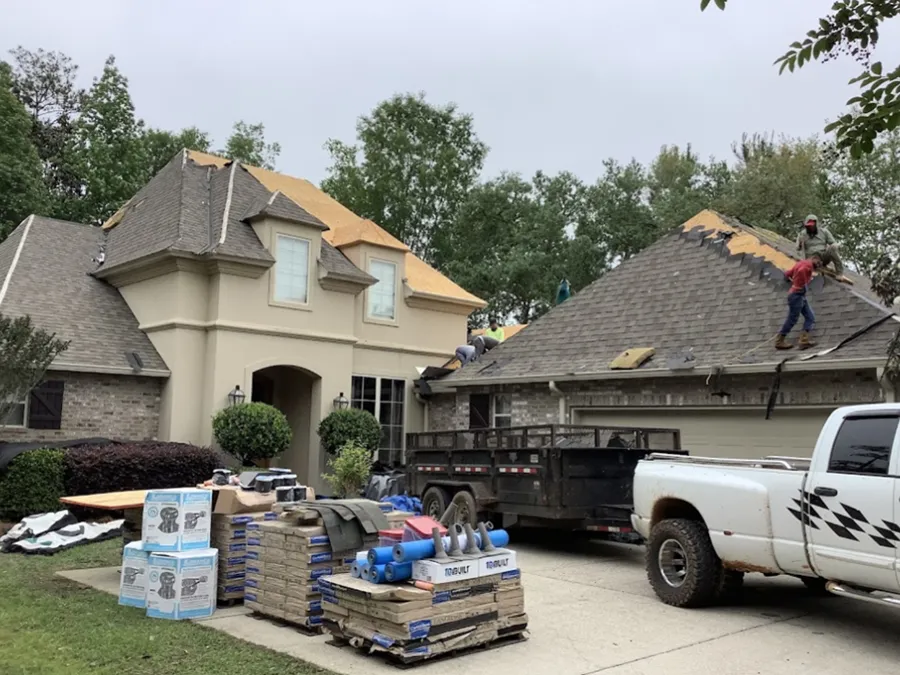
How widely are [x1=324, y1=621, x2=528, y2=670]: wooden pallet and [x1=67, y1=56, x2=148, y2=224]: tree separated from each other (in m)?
26.5

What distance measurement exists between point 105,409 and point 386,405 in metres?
6.83

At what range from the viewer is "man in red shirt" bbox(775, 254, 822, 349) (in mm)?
13117

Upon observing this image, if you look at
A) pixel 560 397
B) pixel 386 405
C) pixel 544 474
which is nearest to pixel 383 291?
pixel 386 405

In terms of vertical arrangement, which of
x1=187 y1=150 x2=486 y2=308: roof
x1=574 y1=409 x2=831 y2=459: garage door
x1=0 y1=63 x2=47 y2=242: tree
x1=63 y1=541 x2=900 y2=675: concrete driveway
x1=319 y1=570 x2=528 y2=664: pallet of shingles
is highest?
x1=0 y1=63 x2=47 y2=242: tree

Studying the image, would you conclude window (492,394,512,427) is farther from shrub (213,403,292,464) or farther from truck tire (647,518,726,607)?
truck tire (647,518,726,607)

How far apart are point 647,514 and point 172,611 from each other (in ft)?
16.2

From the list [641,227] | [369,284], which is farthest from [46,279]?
[641,227]

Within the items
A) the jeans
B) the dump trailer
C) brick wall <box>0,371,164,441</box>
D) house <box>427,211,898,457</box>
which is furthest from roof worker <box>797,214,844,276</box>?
brick wall <box>0,371,164,441</box>

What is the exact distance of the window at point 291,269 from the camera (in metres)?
18.5

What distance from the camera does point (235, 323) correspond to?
690 inches

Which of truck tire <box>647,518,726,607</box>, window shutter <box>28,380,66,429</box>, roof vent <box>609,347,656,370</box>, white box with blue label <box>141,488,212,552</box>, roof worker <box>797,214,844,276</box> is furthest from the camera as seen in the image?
window shutter <box>28,380,66,429</box>

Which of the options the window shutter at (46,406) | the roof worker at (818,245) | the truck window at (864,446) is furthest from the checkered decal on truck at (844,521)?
the window shutter at (46,406)

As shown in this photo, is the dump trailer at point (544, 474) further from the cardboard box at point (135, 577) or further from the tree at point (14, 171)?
the tree at point (14, 171)

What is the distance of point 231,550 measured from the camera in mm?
8391
